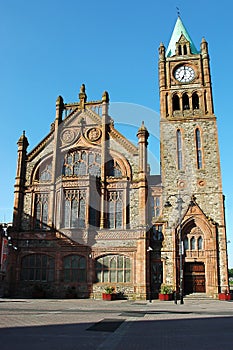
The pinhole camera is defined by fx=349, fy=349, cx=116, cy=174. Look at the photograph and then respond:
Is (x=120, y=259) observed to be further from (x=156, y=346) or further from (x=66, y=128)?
(x=156, y=346)

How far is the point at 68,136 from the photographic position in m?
43.8

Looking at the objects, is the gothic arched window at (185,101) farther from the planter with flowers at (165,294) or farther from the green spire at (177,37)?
the planter with flowers at (165,294)

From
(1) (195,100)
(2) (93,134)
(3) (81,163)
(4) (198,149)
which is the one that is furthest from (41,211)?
(1) (195,100)

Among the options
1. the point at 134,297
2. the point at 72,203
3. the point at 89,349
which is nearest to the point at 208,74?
the point at 72,203

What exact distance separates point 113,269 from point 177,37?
1364 inches

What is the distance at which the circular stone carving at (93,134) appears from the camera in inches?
1681

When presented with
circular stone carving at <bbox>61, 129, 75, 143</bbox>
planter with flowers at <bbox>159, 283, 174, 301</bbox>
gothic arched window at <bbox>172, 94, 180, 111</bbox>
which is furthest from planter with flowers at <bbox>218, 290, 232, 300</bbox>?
circular stone carving at <bbox>61, 129, 75, 143</bbox>

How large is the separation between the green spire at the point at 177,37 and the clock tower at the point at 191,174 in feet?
0.93

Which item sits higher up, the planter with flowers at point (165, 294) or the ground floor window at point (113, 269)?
the ground floor window at point (113, 269)

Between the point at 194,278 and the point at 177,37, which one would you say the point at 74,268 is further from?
the point at 177,37

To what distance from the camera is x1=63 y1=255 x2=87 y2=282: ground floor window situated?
37.5m

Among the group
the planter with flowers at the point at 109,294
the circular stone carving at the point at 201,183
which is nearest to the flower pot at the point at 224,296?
the planter with flowers at the point at 109,294

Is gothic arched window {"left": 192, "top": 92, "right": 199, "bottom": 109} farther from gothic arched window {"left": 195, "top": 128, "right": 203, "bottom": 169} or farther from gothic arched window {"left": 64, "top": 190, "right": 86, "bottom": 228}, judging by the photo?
gothic arched window {"left": 64, "top": 190, "right": 86, "bottom": 228}

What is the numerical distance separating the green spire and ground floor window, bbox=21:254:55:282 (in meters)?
32.5
